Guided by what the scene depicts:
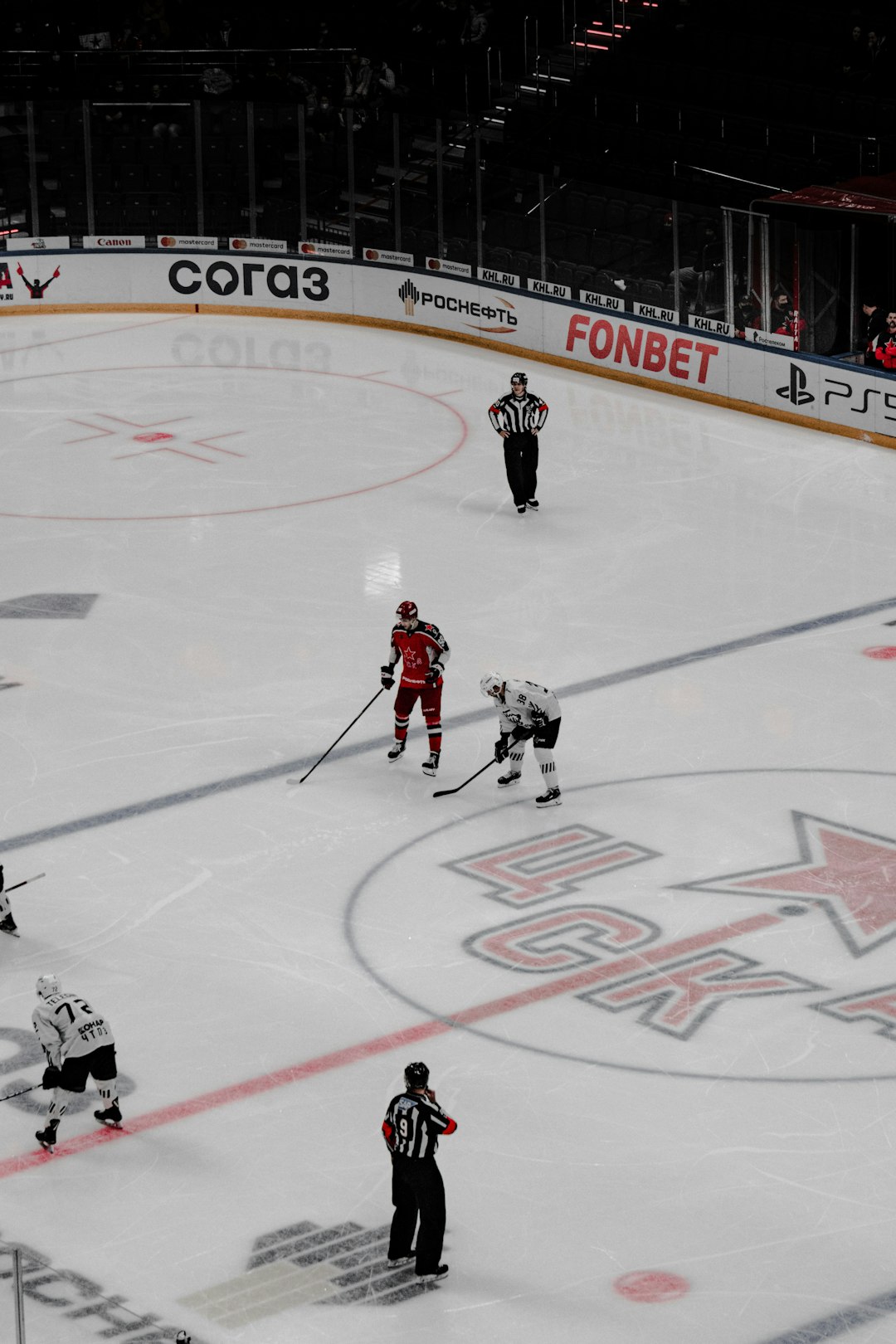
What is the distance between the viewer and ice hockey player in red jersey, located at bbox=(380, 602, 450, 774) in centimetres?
1371

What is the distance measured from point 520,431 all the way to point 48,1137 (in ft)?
34.9

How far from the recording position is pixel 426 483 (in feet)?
68.0

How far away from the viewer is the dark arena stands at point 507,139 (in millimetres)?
22547

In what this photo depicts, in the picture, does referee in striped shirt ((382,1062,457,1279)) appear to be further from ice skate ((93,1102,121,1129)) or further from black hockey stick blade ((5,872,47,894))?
black hockey stick blade ((5,872,47,894))

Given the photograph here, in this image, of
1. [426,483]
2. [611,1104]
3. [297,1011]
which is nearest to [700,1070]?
[611,1104]

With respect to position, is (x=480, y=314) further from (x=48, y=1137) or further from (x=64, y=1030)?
(x=48, y=1137)

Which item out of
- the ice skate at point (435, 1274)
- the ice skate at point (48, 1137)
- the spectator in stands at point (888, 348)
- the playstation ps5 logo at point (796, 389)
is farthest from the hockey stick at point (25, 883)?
the playstation ps5 logo at point (796, 389)

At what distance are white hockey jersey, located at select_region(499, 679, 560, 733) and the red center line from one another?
6.32ft

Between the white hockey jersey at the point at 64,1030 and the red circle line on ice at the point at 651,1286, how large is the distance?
2524 mm

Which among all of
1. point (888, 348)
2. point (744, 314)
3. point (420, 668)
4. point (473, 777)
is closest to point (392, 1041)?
point (473, 777)

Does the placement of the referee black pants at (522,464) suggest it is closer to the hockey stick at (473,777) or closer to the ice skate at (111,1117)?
the hockey stick at (473,777)

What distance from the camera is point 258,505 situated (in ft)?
65.7

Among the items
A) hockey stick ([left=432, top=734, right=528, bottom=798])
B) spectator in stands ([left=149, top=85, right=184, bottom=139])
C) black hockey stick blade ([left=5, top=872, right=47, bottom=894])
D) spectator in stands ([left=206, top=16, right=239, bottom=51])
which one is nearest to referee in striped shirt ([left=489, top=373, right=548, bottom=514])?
hockey stick ([left=432, top=734, right=528, bottom=798])

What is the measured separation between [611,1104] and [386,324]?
708 inches
